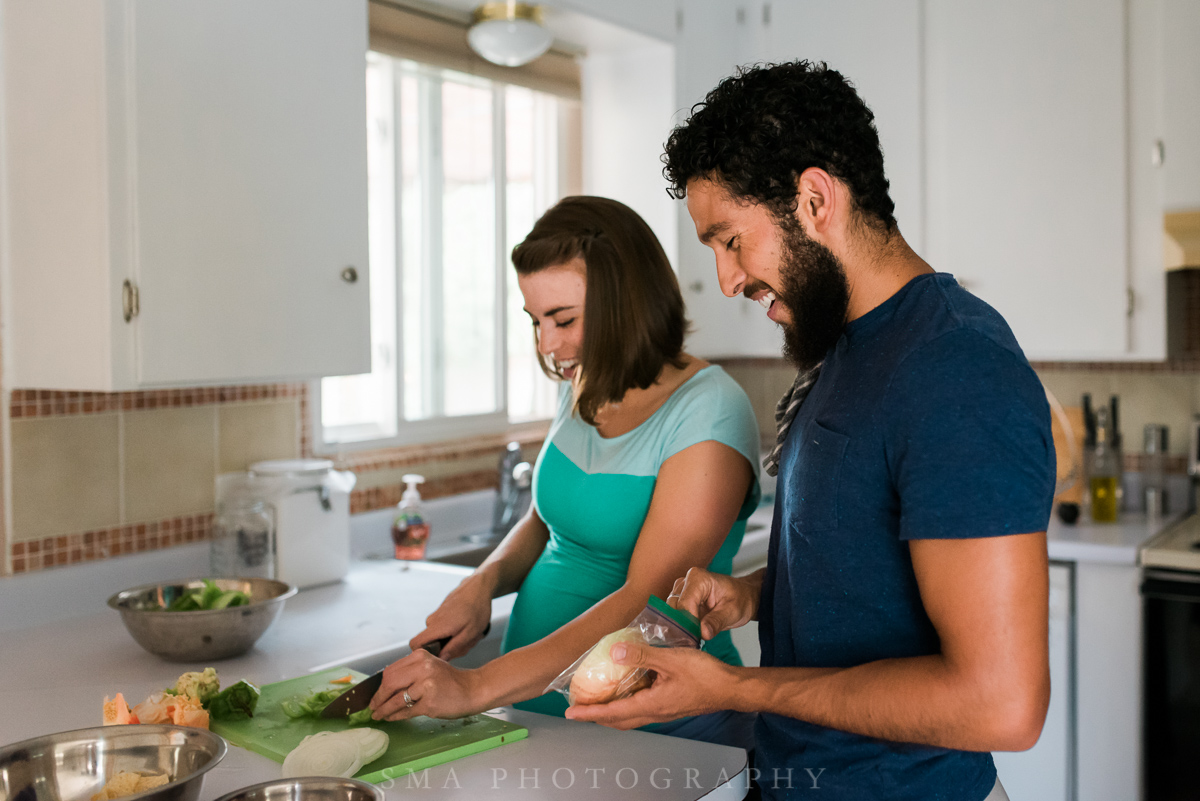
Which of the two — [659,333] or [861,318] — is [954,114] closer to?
[659,333]

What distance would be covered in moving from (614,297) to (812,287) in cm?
57

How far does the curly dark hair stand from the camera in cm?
99

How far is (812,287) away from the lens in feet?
3.39

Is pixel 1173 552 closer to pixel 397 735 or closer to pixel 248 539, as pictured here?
pixel 397 735

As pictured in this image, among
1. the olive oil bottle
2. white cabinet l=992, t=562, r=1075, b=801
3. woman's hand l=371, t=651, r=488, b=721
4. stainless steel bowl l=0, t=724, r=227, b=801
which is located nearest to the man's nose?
woman's hand l=371, t=651, r=488, b=721

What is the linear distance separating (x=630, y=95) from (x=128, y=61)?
5.67 feet

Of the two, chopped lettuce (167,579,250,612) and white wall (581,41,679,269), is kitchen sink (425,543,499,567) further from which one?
white wall (581,41,679,269)

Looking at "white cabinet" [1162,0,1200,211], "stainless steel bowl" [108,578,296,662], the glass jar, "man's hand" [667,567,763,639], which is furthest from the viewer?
"white cabinet" [1162,0,1200,211]

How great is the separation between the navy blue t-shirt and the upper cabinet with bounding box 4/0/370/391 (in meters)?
1.12

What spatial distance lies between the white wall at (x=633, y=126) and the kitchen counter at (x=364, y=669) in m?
1.38

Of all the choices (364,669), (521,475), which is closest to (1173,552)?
(521,475)

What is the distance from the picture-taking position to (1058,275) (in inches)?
109

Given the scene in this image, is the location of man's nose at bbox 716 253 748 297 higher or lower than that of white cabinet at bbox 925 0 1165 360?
lower

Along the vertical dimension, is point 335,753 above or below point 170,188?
below
